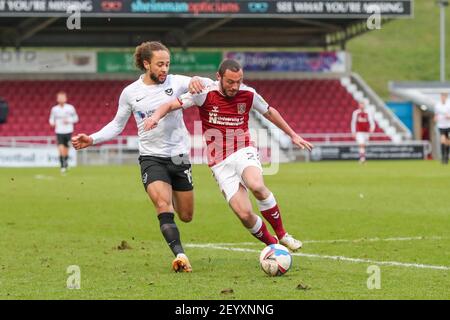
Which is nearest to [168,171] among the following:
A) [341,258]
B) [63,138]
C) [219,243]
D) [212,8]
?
[341,258]

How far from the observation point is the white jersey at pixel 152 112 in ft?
33.6

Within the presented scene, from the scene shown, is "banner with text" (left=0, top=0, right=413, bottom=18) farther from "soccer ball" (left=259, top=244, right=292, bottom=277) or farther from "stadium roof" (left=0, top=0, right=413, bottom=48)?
"soccer ball" (left=259, top=244, right=292, bottom=277)

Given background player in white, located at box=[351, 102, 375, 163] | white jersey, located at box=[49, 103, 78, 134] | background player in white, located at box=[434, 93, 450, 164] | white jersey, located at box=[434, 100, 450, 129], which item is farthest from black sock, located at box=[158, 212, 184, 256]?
background player in white, located at box=[351, 102, 375, 163]

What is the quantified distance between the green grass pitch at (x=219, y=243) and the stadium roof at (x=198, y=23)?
53.2 ft

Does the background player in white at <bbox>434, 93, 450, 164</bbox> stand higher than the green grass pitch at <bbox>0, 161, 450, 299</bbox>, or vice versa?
the green grass pitch at <bbox>0, 161, 450, 299</bbox>

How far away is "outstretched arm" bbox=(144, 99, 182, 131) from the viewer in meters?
9.53

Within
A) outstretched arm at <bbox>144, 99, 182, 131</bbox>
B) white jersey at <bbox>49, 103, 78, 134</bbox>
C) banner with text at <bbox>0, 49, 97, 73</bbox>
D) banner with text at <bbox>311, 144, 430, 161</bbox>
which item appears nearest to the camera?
outstretched arm at <bbox>144, 99, 182, 131</bbox>

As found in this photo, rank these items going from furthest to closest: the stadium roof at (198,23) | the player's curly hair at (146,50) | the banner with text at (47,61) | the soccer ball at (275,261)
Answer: the banner with text at (47,61)
the stadium roof at (198,23)
the player's curly hair at (146,50)
the soccer ball at (275,261)

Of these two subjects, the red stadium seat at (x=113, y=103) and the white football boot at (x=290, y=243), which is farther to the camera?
the red stadium seat at (x=113, y=103)

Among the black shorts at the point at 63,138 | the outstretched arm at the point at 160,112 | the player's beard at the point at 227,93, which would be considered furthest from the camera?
the black shorts at the point at 63,138

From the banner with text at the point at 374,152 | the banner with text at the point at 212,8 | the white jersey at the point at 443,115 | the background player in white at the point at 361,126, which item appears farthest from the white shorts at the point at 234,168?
the banner with text at the point at 374,152

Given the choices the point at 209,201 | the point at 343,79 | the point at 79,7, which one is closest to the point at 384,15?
the point at 343,79

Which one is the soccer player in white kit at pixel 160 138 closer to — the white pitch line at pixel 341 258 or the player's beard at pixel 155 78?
the player's beard at pixel 155 78

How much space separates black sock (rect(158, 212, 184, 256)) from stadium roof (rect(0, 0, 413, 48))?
28.5m
